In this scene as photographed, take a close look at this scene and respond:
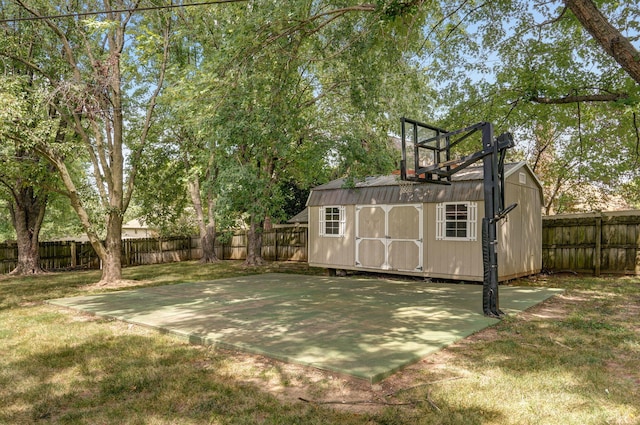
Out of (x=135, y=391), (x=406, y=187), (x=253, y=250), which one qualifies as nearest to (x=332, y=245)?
(x=406, y=187)

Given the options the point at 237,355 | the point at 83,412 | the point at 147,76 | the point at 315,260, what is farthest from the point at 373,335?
the point at 147,76

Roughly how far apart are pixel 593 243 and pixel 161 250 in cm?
Answer: 1502

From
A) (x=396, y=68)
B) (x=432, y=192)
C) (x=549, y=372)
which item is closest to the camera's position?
(x=549, y=372)

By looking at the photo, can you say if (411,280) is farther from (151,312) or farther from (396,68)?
(151,312)

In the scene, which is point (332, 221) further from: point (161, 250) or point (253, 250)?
point (161, 250)

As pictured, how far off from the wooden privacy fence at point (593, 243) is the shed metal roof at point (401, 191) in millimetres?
1703

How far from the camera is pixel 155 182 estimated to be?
14.1m

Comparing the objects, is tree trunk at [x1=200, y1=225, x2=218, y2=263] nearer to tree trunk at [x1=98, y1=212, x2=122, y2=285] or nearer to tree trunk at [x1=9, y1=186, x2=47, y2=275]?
tree trunk at [x1=9, y1=186, x2=47, y2=275]

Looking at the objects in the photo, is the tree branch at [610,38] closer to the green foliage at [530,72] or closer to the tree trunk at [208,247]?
the green foliage at [530,72]

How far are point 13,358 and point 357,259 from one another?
26.8ft

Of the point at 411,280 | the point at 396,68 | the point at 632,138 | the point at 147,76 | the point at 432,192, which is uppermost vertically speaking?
the point at 147,76

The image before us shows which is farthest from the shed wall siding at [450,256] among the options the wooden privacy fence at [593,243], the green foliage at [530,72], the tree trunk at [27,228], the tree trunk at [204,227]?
the tree trunk at [27,228]

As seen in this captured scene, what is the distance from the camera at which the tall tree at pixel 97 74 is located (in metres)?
10.4

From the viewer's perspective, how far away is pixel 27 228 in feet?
44.6
